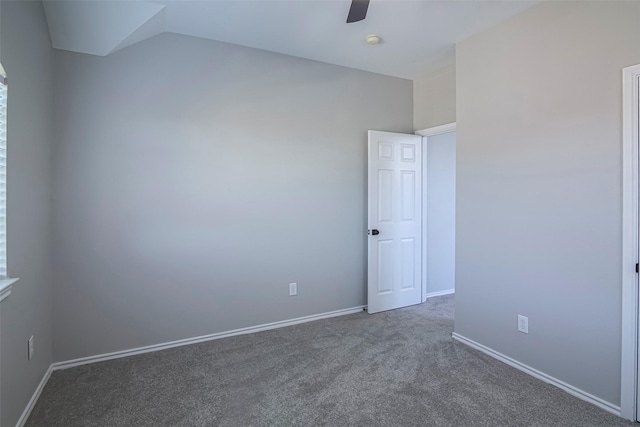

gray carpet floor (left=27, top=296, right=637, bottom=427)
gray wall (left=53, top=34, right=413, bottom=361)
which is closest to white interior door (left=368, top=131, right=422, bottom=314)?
gray wall (left=53, top=34, right=413, bottom=361)

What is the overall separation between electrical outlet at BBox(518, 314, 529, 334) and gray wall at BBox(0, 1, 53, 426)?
3.21 m

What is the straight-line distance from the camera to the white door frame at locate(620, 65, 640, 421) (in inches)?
76.8

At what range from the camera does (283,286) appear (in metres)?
3.43

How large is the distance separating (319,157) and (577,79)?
220 centimetres

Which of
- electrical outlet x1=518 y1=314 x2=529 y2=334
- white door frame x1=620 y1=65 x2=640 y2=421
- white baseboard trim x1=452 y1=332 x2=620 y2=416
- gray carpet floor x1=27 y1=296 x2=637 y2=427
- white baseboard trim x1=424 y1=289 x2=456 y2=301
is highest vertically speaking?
white door frame x1=620 y1=65 x2=640 y2=421

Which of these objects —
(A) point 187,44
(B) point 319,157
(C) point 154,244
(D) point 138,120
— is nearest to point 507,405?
(B) point 319,157

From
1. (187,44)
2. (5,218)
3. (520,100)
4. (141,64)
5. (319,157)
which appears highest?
(187,44)

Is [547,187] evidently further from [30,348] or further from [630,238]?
[30,348]

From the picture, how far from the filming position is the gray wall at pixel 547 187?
207 cm

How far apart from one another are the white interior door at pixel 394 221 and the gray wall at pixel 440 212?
1.22ft

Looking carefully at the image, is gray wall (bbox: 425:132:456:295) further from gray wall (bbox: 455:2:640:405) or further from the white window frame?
the white window frame

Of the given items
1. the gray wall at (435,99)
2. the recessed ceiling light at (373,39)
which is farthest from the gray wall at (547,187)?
the recessed ceiling light at (373,39)

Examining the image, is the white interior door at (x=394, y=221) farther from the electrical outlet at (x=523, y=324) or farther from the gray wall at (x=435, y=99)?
the electrical outlet at (x=523, y=324)

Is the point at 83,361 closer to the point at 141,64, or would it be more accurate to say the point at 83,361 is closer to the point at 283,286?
the point at 283,286
